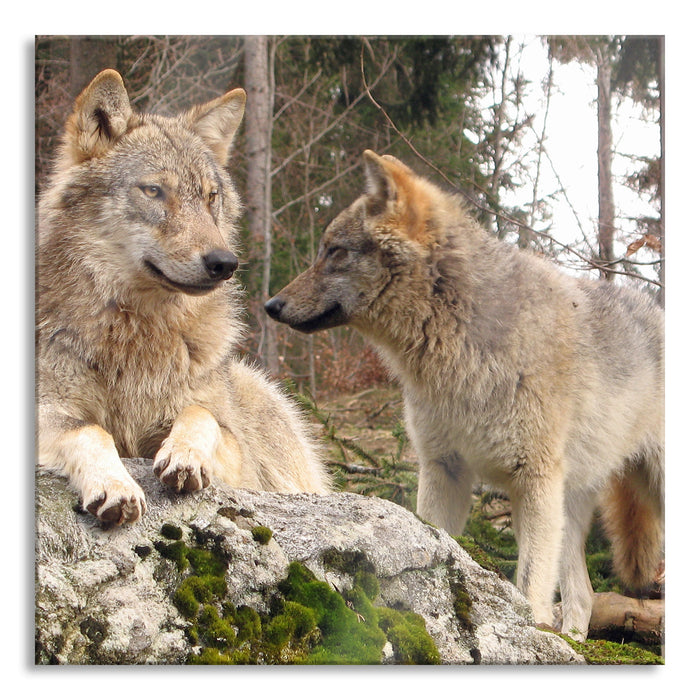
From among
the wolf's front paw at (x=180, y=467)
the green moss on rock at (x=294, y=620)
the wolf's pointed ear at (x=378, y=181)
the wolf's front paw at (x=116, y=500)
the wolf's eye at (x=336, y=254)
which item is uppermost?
the wolf's pointed ear at (x=378, y=181)

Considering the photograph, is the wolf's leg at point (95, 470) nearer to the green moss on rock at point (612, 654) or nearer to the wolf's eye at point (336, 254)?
the wolf's eye at point (336, 254)

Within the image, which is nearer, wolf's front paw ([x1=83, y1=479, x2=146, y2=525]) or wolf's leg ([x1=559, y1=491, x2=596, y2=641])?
wolf's front paw ([x1=83, y1=479, x2=146, y2=525])

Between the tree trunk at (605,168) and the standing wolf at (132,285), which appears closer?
the standing wolf at (132,285)

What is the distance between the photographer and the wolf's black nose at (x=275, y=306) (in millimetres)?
3430

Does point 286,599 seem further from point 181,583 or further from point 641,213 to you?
point 641,213

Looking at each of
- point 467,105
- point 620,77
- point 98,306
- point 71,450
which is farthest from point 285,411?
point 620,77

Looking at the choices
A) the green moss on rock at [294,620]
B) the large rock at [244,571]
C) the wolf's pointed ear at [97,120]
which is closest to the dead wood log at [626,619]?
the large rock at [244,571]

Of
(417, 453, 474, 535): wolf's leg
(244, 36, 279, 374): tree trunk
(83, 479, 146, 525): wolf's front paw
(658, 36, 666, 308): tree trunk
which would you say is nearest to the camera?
(83, 479, 146, 525): wolf's front paw

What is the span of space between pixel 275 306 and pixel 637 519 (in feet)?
6.37

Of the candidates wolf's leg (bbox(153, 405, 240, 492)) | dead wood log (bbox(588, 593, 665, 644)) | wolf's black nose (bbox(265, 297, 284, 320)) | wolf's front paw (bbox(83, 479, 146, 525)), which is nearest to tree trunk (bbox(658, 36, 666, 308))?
dead wood log (bbox(588, 593, 665, 644))

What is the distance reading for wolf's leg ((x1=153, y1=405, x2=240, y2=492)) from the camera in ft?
8.09

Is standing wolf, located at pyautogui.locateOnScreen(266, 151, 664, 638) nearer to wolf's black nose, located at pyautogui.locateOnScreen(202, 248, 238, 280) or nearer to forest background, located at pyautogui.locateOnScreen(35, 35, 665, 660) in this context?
forest background, located at pyautogui.locateOnScreen(35, 35, 665, 660)

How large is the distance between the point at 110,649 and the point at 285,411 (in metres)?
1.36
